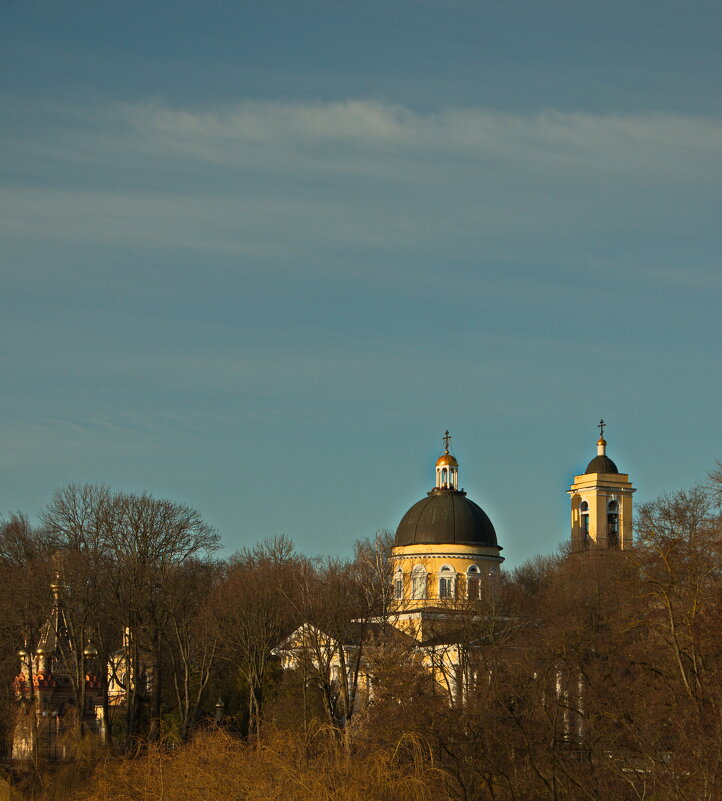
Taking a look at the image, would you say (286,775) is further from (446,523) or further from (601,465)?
(601,465)

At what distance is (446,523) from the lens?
7062cm

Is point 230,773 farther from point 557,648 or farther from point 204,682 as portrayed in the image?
point 204,682

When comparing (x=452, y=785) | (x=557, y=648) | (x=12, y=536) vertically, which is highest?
(x=12, y=536)

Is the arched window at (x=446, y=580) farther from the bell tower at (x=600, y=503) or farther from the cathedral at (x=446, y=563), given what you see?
the bell tower at (x=600, y=503)

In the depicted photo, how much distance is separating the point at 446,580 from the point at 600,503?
20.9 meters

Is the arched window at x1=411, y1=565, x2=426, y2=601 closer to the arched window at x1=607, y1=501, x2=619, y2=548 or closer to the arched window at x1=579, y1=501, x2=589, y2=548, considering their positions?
the arched window at x1=579, y1=501, x2=589, y2=548

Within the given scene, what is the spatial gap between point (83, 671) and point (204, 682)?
4972 mm

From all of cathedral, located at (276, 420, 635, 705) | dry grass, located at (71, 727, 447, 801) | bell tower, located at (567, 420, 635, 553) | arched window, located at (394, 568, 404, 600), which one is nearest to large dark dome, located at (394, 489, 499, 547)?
cathedral, located at (276, 420, 635, 705)

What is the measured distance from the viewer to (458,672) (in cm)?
4247

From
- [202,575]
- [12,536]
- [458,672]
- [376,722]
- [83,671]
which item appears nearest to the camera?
[376,722]

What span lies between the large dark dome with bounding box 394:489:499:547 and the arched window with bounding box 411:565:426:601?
143 cm

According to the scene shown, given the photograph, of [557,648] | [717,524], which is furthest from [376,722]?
[717,524]

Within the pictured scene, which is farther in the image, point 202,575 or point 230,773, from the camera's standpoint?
point 202,575

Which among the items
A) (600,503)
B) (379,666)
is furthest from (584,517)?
(379,666)
